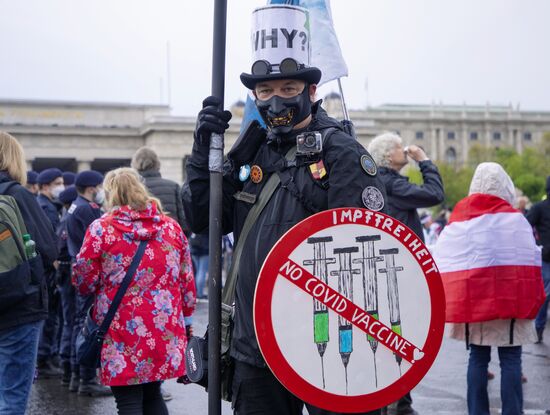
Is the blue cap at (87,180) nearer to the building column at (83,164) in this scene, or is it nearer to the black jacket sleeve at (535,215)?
the black jacket sleeve at (535,215)

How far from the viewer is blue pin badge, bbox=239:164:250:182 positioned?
3.44m

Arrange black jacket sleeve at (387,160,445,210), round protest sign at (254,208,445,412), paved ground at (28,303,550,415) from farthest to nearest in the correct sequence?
paved ground at (28,303,550,415) → black jacket sleeve at (387,160,445,210) → round protest sign at (254,208,445,412)

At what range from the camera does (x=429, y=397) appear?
7.31m

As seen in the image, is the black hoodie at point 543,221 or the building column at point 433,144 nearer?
the black hoodie at point 543,221

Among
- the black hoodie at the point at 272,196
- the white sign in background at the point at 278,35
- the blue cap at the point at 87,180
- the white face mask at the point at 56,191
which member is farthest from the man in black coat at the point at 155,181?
the white sign in background at the point at 278,35

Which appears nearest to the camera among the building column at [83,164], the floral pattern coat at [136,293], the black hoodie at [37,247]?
the black hoodie at [37,247]

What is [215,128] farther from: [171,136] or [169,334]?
[171,136]

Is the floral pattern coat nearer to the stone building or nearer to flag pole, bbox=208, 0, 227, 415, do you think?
flag pole, bbox=208, 0, 227, 415

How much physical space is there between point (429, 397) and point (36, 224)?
394 centimetres

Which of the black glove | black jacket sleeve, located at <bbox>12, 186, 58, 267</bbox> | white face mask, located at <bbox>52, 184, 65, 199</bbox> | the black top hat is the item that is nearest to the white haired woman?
black jacket sleeve, located at <bbox>12, 186, 58, 267</bbox>

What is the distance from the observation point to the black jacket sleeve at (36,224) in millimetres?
4984

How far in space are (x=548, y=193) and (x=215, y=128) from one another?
7.92m

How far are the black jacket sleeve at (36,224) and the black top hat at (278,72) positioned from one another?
2.20 metres

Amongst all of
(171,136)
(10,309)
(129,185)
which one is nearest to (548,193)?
(129,185)
